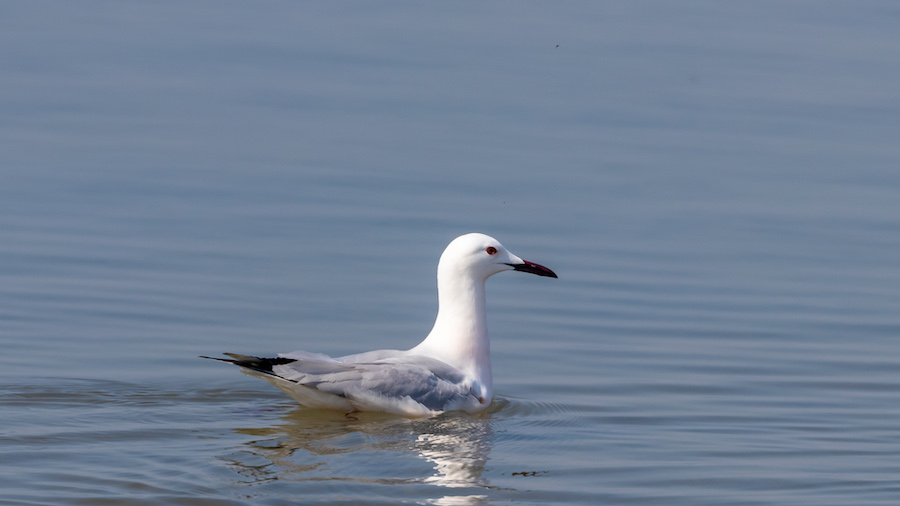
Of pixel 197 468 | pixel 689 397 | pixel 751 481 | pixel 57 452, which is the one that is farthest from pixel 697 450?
pixel 57 452

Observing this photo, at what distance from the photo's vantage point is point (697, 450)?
1003 centimetres

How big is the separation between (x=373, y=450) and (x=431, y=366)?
147cm

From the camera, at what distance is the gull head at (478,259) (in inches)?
458

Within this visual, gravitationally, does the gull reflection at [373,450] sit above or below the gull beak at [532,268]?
below

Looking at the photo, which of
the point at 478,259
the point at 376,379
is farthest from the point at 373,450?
the point at 478,259

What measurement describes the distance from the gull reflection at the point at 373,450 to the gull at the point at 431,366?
124mm

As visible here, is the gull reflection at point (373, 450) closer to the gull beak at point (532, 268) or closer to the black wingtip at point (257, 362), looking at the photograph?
the black wingtip at point (257, 362)

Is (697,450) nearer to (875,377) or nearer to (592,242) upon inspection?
(875,377)

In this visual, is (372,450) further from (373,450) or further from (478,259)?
(478,259)

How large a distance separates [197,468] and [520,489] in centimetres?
190

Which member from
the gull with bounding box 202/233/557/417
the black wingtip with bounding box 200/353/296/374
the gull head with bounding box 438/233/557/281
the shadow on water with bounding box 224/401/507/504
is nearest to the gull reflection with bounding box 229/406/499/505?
the shadow on water with bounding box 224/401/507/504

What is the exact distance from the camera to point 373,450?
31.7 ft

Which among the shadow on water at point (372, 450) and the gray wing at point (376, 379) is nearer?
the shadow on water at point (372, 450)

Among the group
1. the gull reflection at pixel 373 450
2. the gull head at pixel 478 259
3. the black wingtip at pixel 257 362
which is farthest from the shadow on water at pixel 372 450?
the gull head at pixel 478 259
